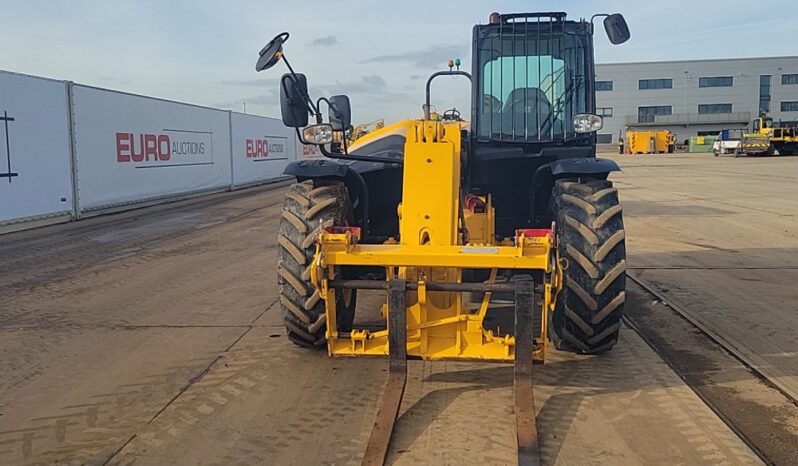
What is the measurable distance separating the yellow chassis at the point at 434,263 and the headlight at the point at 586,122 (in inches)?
45.2

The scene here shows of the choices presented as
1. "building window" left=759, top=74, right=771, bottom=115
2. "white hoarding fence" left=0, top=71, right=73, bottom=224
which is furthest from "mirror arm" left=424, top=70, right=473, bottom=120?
"building window" left=759, top=74, right=771, bottom=115

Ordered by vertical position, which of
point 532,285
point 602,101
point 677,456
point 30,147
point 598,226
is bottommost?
point 677,456

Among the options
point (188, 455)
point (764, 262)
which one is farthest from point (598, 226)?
point (764, 262)

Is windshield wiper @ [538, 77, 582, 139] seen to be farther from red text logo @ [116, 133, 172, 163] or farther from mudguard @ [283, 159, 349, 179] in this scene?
red text logo @ [116, 133, 172, 163]

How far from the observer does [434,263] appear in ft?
13.5

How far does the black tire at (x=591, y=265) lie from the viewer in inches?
181

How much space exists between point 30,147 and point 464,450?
13.0 metres

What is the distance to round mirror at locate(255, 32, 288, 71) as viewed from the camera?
14.6 ft

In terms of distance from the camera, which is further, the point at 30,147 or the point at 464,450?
the point at 30,147

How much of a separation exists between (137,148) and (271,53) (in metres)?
14.6

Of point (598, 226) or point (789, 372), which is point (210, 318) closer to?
point (598, 226)

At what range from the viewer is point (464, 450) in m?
3.68

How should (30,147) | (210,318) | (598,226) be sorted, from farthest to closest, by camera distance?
(30,147), (210,318), (598,226)

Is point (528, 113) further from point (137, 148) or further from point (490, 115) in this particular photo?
point (137, 148)
